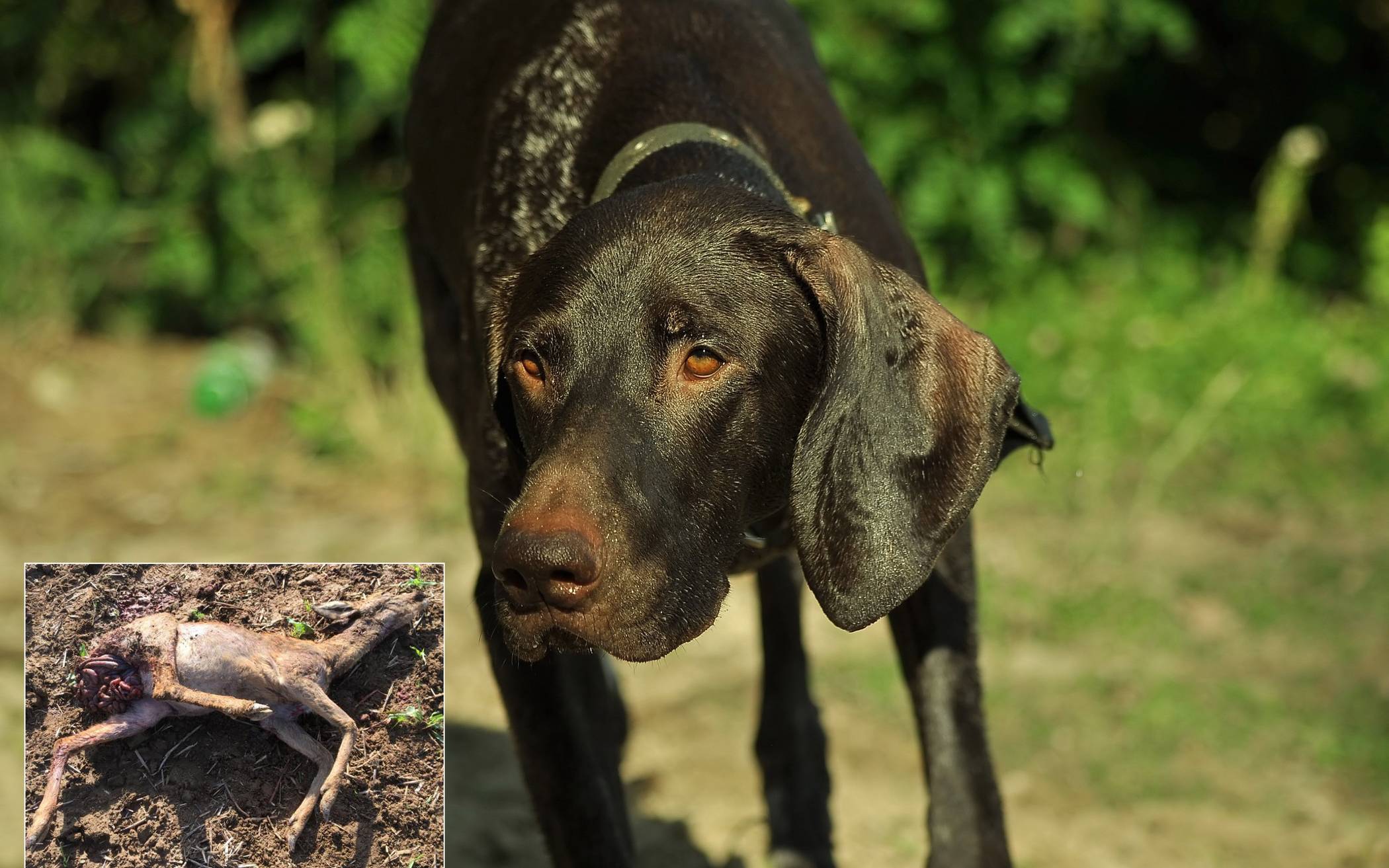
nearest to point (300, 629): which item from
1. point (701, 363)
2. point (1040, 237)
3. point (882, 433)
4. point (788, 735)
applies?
point (701, 363)

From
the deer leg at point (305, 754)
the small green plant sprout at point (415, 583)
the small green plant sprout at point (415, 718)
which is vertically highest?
the small green plant sprout at point (415, 583)

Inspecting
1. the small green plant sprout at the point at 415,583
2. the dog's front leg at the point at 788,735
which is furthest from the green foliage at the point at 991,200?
the small green plant sprout at the point at 415,583

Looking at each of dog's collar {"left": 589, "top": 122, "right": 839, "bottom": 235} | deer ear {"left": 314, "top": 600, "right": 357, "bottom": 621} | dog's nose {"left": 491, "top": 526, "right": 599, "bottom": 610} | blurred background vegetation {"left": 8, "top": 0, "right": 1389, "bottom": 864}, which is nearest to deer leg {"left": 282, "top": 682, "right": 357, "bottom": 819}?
deer ear {"left": 314, "top": 600, "right": 357, "bottom": 621}

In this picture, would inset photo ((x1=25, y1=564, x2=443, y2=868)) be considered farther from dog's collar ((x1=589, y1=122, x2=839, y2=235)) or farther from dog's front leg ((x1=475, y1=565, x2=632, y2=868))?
dog's collar ((x1=589, y1=122, x2=839, y2=235))

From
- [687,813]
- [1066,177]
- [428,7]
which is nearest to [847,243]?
[687,813]

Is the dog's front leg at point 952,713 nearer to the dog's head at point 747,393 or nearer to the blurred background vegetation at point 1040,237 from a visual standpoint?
the dog's head at point 747,393

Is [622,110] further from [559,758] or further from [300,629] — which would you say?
[300,629]

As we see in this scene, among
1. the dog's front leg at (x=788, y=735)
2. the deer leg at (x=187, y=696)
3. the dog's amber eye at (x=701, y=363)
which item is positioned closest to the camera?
the deer leg at (x=187, y=696)

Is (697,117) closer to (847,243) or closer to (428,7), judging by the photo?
(847,243)
